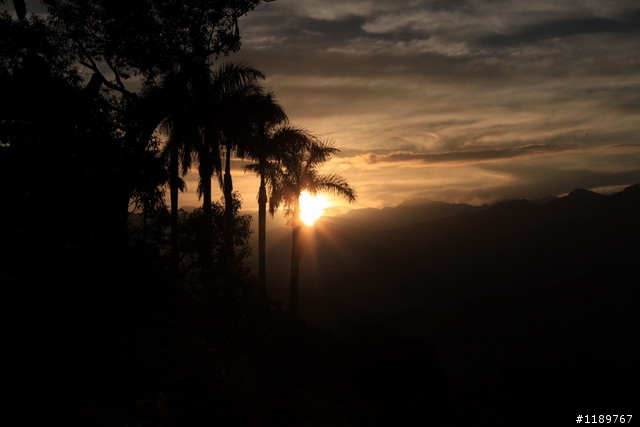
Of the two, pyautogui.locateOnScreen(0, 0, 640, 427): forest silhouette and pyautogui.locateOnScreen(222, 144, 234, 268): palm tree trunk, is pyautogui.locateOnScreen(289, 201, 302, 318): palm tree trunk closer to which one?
pyautogui.locateOnScreen(0, 0, 640, 427): forest silhouette

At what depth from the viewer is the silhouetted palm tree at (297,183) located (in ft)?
113

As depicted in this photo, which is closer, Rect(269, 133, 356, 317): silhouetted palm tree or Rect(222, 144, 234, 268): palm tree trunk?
Rect(222, 144, 234, 268): palm tree trunk

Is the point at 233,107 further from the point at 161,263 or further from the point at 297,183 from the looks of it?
the point at 161,263

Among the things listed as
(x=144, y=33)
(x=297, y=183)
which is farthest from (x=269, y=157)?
(x=144, y=33)

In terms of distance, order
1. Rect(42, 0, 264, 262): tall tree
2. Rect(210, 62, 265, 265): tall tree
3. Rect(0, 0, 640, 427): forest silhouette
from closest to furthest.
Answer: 1. Rect(0, 0, 640, 427): forest silhouette
2. Rect(42, 0, 264, 262): tall tree
3. Rect(210, 62, 265, 265): tall tree

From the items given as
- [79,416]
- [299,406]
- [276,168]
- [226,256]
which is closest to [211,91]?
[276,168]

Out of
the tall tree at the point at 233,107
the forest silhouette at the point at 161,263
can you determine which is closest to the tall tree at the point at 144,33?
the forest silhouette at the point at 161,263

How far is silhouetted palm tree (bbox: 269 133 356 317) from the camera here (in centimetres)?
3459

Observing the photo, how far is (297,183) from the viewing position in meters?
35.4

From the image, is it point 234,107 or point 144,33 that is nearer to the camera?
point 144,33

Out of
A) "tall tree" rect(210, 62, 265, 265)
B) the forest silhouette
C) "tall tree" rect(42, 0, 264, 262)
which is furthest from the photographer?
"tall tree" rect(210, 62, 265, 265)

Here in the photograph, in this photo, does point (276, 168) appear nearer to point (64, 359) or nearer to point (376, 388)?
point (376, 388)

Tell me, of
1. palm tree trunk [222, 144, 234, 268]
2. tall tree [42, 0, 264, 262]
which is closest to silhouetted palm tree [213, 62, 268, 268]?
palm tree trunk [222, 144, 234, 268]

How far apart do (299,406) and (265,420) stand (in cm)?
380
